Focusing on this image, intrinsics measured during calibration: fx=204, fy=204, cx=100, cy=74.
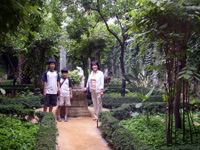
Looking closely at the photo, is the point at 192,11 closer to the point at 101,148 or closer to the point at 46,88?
the point at 101,148

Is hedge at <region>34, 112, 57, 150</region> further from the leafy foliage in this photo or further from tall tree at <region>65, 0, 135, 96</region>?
tall tree at <region>65, 0, 135, 96</region>

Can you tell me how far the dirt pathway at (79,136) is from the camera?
13.4 ft

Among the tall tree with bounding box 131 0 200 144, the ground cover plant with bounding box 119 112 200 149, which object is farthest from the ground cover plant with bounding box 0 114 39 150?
the tall tree with bounding box 131 0 200 144

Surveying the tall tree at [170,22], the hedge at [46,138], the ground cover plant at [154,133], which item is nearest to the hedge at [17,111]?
the hedge at [46,138]

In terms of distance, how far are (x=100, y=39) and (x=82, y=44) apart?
1001 mm

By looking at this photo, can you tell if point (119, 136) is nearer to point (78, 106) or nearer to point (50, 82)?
point (50, 82)

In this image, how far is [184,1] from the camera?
10.3ft

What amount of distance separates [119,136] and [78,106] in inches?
145

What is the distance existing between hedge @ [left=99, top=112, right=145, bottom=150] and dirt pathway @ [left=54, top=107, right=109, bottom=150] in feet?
0.91

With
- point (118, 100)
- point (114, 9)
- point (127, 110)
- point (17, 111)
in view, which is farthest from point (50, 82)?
point (114, 9)

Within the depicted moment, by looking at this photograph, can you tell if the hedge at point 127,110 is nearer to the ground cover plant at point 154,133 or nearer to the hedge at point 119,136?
the ground cover plant at point 154,133

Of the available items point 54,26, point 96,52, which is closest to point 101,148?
point 96,52

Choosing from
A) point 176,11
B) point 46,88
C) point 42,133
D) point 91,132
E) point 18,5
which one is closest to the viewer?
point 18,5

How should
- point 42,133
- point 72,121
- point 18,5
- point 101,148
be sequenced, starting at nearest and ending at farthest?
point 18,5 → point 42,133 → point 101,148 → point 72,121
